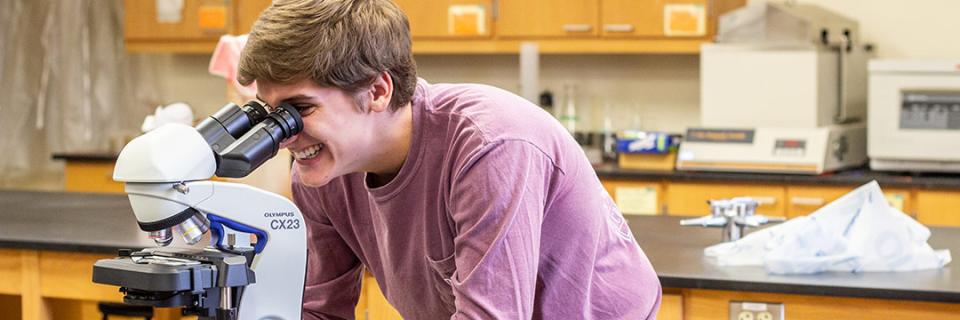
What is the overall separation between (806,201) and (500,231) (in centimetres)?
323

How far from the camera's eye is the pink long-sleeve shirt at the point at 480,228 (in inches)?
55.1

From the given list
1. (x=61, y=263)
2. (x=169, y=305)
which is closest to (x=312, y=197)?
(x=169, y=305)

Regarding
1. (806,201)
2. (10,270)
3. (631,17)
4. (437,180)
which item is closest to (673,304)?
(437,180)

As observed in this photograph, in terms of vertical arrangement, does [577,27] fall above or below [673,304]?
above

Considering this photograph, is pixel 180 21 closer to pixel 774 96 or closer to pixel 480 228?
pixel 774 96

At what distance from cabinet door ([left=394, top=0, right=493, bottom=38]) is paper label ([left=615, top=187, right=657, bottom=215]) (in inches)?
36.5

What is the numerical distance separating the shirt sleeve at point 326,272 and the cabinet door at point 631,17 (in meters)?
3.27

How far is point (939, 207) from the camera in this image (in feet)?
14.0

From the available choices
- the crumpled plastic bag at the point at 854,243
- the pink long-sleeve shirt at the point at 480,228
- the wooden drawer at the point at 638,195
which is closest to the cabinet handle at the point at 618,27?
the wooden drawer at the point at 638,195

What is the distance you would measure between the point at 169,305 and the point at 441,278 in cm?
37

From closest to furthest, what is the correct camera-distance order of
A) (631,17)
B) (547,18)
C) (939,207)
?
(939,207), (631,17), (547,18)

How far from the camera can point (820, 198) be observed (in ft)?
14.4

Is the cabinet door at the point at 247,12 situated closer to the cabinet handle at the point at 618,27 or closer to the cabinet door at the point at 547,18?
the cabinet door at the point at 547,18

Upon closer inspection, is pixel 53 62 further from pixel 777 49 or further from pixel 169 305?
pixel 169 305
